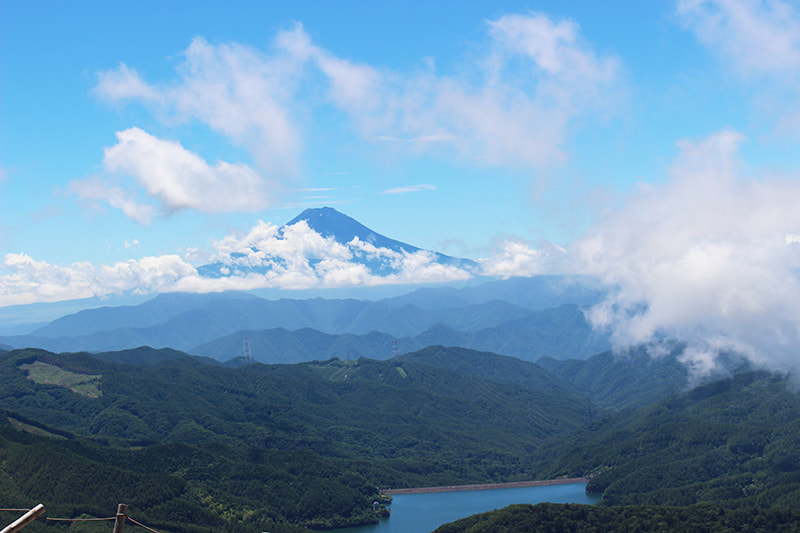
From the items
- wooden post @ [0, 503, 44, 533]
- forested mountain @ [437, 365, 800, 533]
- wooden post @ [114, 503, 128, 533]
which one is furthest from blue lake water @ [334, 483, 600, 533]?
wooden post @ [0, 503, 44, 533]

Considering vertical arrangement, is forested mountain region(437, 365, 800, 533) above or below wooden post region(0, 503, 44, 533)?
below

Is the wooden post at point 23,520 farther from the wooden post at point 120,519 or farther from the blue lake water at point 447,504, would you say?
the blue lake water at point 447,504

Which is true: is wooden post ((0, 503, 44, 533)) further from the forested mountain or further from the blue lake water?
the blue lake water

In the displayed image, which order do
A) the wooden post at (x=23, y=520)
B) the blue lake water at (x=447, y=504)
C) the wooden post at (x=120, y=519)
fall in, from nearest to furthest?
the wooden post at (x=23, y=520) → the wooden post at (x=120, y=519) → the blue lake water at (x=447, y=504)

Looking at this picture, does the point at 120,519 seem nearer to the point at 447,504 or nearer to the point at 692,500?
the point at 692,500

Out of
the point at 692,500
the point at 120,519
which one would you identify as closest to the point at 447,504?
the point at 692,500

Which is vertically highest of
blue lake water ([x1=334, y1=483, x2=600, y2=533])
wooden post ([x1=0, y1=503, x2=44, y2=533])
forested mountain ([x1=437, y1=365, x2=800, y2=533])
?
wooden post ([x1=0, y1=503, x2=44, y2=533])

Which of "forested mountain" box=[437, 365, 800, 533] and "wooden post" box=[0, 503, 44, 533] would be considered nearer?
"wooden post" box=[0, 503, 44, 533]

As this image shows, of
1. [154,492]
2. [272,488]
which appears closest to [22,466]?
[154,492]

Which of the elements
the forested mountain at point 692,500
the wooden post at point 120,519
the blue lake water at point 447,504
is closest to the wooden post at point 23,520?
the wooden post at point 120,519
